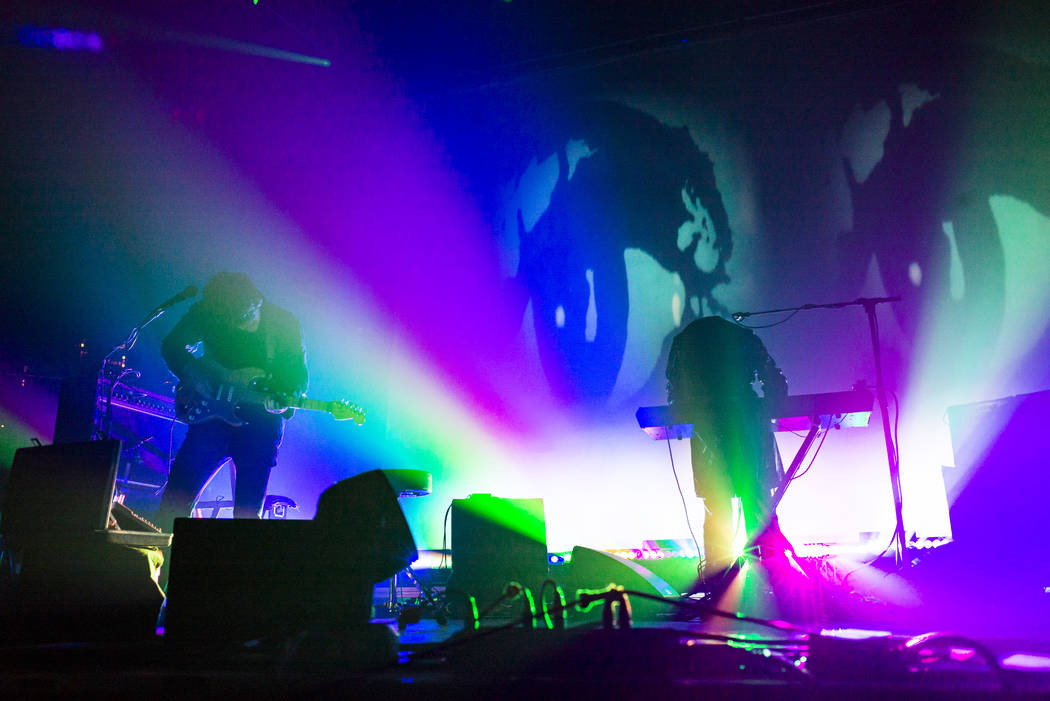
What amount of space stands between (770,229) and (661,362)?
1494 millimetres

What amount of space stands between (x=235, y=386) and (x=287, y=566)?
2.15m

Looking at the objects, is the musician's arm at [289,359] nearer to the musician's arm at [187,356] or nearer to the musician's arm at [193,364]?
the musician's arm at [193,364]

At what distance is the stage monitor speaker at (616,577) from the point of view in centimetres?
221

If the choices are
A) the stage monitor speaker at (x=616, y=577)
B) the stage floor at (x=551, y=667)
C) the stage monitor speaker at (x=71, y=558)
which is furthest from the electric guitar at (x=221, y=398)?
the stage floor at (x=551, y=667)

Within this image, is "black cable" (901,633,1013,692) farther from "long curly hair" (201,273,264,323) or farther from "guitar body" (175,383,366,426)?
"long curly hair" (201,273,264,323)

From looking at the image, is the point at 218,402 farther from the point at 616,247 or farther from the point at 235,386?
the point at 616,247

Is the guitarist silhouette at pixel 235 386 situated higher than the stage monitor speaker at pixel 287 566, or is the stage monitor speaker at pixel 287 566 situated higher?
the guitarist silhouette at pixel 235 386

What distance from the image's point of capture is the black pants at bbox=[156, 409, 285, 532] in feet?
9.68

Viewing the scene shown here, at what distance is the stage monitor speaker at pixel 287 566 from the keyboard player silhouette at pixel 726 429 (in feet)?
6.66

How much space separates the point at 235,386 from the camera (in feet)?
10.3

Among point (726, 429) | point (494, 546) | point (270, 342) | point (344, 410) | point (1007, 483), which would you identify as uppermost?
point (270, 342)

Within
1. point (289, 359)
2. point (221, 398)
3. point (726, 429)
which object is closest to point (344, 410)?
point (289, 359)

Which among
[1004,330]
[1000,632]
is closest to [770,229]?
[1004,330]

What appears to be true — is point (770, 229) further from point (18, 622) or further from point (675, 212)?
point (18, 622)
